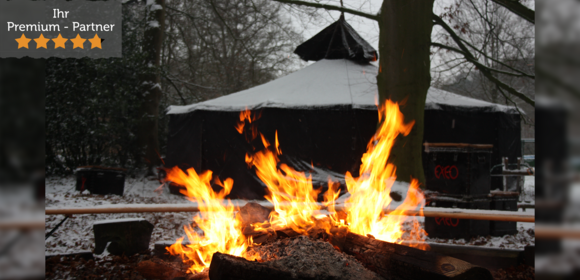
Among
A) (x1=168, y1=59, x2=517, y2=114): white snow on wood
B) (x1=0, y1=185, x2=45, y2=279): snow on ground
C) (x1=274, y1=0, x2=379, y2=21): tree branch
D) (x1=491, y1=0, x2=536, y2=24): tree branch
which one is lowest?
(x1=0, y1=185, x2=45, y2=279): snow on ground

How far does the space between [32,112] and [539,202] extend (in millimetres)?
1137

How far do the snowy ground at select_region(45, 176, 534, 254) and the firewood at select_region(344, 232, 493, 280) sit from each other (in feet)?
8.37

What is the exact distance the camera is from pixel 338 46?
36.4ft

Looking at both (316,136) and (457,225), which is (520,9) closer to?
(457,225)

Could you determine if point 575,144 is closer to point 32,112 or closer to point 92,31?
point 32,112

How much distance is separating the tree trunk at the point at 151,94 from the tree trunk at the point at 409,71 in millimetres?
8051

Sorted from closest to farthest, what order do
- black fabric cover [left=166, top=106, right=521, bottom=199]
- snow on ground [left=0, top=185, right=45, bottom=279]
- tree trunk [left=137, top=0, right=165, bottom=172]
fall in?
snow on ground [left=0, top=185, right=45, bottom=279], black fabric cover [left=166, top=106, right=521, bottom=199], tree trunk [left=137, top=0, right=165, bottom=172]

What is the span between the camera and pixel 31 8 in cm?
105

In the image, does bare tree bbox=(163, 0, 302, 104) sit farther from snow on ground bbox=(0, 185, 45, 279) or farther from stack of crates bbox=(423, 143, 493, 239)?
snow on ground bbox=(0, 185, 45, 279)

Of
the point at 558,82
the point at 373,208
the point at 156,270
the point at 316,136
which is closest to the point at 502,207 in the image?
the point at 373,208

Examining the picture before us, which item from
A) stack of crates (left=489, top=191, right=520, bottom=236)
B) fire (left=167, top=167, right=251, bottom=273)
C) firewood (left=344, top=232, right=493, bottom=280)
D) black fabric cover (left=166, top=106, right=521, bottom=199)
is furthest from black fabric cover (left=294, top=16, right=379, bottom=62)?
firewood (left=344, top=232, right=493, bottom=280)

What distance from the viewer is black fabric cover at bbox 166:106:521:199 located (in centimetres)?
846

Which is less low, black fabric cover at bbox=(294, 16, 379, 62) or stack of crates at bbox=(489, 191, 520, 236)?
black fabric cover at bbox=(294, 16, 379, 62)

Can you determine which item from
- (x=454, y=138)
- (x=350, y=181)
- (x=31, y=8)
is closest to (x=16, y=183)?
(x=31, y=8)
